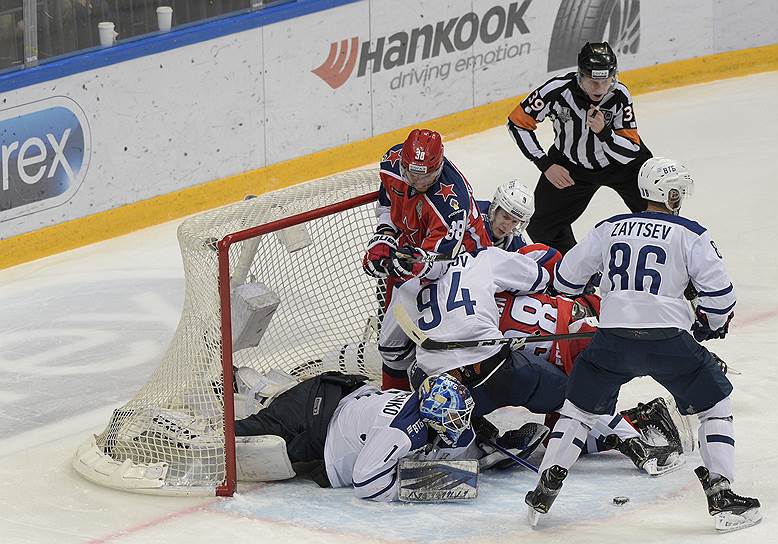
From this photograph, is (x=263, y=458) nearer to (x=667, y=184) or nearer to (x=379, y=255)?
(x=379, y=255)

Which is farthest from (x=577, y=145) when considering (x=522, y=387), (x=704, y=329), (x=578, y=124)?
(x=704, y=329)

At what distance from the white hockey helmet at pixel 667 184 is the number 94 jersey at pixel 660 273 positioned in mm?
67

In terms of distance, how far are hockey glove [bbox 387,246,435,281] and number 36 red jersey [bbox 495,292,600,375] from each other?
0.99 feet

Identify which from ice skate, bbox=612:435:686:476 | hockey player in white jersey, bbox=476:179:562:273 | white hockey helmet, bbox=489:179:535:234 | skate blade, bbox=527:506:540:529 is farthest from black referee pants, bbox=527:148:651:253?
skate blade, bbox=527:506:540:529

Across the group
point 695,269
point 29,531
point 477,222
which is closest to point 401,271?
point 477,222

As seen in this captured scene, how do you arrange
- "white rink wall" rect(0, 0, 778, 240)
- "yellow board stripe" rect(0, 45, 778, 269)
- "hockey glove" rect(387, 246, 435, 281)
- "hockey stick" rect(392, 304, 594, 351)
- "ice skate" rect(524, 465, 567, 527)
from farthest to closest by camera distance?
"yellow board stripe" rect(0, 45, 778, 269) → "white rink wall" rect(0, 0, 778, 240) → "hockey glove" rect(387, 246, 435, 281) → "hockey stick" rect(392, 304, 594, 351) → "ice skate" rect(524, 465, 567, 527)

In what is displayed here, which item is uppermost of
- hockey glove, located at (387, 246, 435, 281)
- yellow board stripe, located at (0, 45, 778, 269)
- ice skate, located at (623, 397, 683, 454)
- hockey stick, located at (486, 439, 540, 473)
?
hockey glove, located at (387, 246, 435, 281)

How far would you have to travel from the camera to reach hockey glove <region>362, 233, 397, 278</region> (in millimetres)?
4996

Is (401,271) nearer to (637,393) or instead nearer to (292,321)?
(292,321)

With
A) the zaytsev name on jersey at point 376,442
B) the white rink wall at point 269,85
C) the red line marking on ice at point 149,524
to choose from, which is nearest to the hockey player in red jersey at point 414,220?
the zaytsev name on jersey at point 376,442

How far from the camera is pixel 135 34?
767 centimetres

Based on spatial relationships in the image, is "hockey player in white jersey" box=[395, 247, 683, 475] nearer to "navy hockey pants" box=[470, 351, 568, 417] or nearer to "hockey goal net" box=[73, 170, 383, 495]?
"navy hockey pants" box=[470, 351, 568, 417]

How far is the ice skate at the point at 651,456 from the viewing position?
486 cm

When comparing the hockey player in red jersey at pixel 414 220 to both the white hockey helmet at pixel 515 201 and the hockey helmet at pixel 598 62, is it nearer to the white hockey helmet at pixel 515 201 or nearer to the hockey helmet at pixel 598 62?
the white hockey helmet at pixel 515 201
